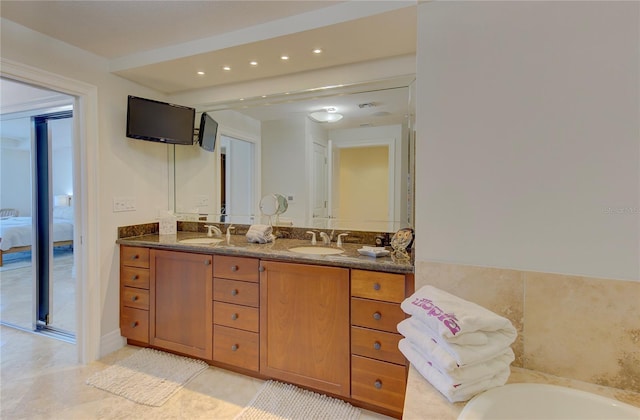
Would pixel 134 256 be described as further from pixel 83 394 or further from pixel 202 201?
pixel 83 394

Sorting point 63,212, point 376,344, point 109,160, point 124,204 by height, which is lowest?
point 376,344

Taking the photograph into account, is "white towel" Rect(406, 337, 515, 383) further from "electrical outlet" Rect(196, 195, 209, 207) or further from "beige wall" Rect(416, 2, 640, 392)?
"electrical outlet" Rect(196, 195, 209, 207)

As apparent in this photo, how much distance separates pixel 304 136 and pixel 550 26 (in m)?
1.69

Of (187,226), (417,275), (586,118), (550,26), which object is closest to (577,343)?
(417,275)

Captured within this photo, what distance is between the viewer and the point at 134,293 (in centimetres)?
247

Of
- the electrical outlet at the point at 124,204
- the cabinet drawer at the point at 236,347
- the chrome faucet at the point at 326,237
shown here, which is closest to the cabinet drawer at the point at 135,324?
the cabinet drawer at the point at 236,347

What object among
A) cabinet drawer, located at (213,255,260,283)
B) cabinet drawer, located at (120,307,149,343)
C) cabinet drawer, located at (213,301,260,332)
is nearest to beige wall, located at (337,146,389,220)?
cabinet drawer, located at (213,255,260,283)

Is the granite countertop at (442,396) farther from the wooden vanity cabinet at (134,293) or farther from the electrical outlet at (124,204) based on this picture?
the electrical outlet at (124,204)

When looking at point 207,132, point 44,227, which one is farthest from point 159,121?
point 44,227

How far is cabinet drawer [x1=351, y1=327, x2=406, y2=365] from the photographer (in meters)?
1.65

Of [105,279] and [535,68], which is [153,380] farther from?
[535,68]

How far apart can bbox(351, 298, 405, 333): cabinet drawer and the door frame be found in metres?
2.00

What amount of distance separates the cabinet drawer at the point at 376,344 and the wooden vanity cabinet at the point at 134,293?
5.58 ft

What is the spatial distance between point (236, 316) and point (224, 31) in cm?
187
